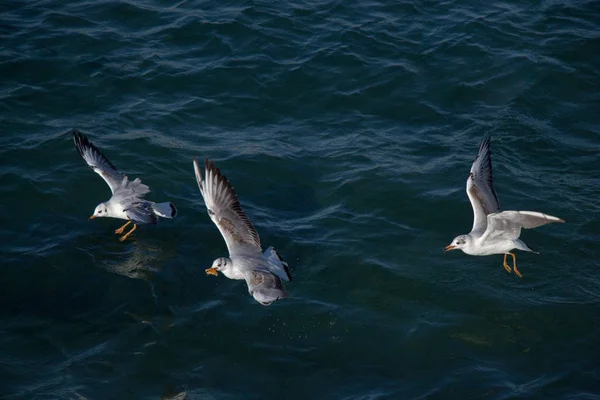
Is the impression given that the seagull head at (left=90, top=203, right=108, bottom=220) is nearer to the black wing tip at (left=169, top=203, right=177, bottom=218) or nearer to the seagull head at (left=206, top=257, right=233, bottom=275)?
the black wing tip at (left=169, top=203, right=177, bottom=218)

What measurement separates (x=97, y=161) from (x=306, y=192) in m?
4.05

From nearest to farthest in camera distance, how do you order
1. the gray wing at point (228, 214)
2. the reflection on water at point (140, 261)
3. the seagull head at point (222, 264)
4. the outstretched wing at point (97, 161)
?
the seagull head at point (222, 264) < the gray wing at point (228, 214) < the reflection on water at point (140, 261) < the outstretched wing at point (97, 161)

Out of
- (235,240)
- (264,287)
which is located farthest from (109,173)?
(264,287)

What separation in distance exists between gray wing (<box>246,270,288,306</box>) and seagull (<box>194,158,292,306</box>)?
0.02 meters

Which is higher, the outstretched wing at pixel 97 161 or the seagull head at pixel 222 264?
the outstretched wing at pixel 97 161

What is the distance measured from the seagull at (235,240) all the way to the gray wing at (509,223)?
3319 millimetres

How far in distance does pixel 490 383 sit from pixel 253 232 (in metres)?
4.41

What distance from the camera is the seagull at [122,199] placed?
13.9 m

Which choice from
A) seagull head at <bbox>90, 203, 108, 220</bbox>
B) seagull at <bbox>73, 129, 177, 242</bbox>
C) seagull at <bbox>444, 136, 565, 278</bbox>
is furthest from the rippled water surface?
seagull at <bbox>444, 136, 565, 278</bbox>

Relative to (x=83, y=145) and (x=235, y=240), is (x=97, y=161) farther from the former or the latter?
(x=235, y=240)

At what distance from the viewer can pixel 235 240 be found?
1268 centimetres

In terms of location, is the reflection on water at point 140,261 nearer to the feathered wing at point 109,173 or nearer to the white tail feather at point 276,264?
the feathered wing at point 109,173

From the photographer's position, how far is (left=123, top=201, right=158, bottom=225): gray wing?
45.1ft

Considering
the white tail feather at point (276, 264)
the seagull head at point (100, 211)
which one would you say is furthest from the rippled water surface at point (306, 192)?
the white tail feather at point (276, 264)
